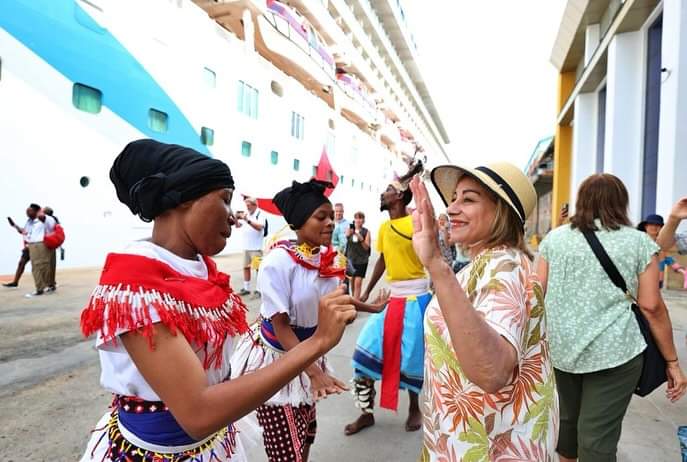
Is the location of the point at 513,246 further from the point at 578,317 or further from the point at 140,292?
the point at 140,292

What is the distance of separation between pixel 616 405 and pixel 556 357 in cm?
32

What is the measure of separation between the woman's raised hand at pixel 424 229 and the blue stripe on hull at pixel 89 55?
10.6m

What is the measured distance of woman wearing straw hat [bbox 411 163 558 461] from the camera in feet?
3.54

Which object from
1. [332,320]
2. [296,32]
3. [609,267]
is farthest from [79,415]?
[296,32]

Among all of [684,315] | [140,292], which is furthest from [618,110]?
[140,292]

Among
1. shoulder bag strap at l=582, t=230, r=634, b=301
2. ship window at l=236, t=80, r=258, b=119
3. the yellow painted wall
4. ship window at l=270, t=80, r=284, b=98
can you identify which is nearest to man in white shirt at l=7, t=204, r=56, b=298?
shoulder bag strap at l=582, t=230, r=634, b=301

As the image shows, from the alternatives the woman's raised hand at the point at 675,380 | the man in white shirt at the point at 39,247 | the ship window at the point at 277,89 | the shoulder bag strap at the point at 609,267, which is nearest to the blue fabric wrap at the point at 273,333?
the shoulder bag strap at the point at 609,267

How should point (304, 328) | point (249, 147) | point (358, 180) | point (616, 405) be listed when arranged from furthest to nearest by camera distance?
point (358, 180) → point (249, 147) → point (304, 328) → point (616, 405)

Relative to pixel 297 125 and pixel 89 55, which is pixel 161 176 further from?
pixel 297 125

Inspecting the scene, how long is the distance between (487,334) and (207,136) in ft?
45.1

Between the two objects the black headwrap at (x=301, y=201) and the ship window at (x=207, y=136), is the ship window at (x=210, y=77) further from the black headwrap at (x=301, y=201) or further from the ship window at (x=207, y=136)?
the black headwrap at (x=301, y=201)

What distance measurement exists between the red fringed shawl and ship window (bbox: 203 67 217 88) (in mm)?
13797

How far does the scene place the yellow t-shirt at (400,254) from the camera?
10.6ft

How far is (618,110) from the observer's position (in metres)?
10.4
